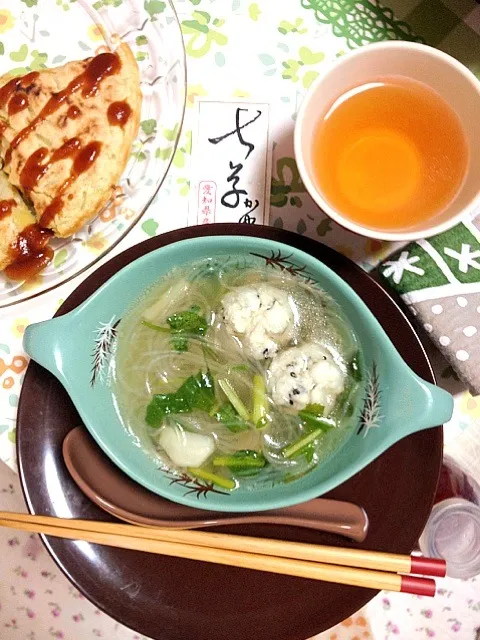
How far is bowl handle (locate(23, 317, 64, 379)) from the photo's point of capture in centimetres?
88

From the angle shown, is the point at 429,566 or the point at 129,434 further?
the point at 129,434

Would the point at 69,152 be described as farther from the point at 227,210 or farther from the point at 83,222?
the point at 227,210

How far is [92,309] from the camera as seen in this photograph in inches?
35.7

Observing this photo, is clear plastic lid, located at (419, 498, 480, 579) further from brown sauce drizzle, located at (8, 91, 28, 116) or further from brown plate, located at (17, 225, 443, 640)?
brown sauce drizzle, located at (8, 91, 28, 116)

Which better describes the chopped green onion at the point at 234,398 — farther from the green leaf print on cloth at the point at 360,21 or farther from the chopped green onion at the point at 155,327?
the green leaf print on cloth at the point at 360,21

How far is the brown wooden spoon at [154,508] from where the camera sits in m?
0.91

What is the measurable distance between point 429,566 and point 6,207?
2.97 feet

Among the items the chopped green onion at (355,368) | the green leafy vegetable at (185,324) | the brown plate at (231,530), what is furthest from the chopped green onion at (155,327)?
the chopped green onion at (355,368)

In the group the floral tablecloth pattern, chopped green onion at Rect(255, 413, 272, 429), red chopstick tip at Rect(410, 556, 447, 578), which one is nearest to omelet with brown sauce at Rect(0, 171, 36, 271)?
the floral tablecloth pattern

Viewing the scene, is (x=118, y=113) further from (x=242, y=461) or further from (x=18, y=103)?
(x=242, y=461)

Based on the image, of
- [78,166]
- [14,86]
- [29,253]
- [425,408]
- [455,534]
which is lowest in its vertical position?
[455,534]

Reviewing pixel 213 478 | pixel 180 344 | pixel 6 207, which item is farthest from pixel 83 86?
pixel 213 478

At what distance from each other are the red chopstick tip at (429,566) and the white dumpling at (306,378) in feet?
0.83

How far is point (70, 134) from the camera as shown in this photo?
1006 millimetres
